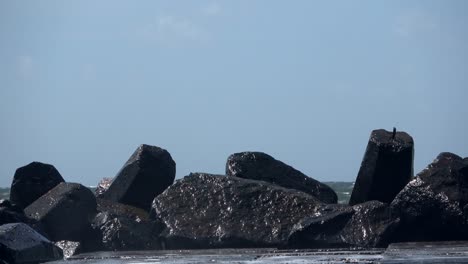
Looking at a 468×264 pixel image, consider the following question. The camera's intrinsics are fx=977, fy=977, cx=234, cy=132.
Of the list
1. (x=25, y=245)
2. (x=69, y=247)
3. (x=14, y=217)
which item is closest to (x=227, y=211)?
(x=69, y=247)

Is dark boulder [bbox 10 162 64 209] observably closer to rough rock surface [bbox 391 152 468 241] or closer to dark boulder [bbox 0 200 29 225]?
dark boulder [bbox 0 200 29 225]

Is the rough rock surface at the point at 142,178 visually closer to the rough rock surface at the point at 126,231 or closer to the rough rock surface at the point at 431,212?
the rough rock surface at the point at 126,231

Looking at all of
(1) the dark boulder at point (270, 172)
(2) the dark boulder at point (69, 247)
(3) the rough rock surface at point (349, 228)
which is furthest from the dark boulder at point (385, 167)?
(2) the dark boulder at point (69, 247)

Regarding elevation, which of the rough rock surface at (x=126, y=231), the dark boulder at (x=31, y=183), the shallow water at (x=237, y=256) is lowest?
the shallow water at (x=237, y=256)

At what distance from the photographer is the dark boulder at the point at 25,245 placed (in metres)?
11.6

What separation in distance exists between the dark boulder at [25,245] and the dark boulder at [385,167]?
4822 mm

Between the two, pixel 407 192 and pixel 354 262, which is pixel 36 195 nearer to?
pixel 407 192

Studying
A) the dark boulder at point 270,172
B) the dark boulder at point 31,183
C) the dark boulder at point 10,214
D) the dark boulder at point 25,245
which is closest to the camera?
the dark boulder at point 25,245

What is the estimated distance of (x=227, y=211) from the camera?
45.3 feet

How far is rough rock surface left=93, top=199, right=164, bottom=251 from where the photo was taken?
44.8 ft

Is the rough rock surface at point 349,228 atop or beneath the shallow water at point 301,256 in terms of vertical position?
atop

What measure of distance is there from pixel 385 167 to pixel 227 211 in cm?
253

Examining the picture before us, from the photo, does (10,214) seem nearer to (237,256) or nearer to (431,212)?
(237,256)

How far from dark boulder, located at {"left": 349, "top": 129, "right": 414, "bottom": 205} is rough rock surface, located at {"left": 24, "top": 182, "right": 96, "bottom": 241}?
415cm
